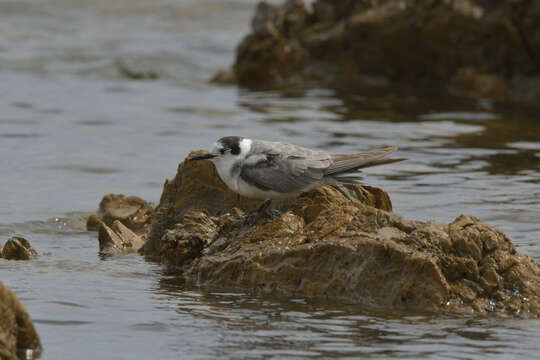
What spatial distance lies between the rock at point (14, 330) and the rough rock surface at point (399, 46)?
12229mm

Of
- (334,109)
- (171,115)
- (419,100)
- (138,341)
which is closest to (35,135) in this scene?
(171,115)

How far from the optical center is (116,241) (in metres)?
8.05

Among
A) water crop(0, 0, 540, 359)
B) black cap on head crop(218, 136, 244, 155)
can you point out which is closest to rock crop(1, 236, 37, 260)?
water crop(0, 0, 540, 359)

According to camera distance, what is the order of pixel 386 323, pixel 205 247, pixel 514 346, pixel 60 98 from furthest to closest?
1. pixel 60 98
2. pixel 205 247
3. pixel 386 323
4. pixel 514 346

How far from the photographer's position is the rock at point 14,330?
187 inches

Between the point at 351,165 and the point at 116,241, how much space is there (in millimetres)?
2347

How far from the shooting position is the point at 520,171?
11.2 m

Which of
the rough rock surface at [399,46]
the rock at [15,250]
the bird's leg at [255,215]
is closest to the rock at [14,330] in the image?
the bird's leg at [255,215]

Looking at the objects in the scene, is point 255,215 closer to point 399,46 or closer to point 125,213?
point 125,213

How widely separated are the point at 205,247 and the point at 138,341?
5.87 feet

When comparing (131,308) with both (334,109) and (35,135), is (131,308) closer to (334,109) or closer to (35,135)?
(35,135)

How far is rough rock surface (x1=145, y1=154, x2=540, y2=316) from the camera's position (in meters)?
5.97

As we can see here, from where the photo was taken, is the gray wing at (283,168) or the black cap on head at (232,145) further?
the black cap on head at (232,145)

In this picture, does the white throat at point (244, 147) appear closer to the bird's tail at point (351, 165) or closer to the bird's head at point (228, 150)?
the bird's head at point (228, 150)
